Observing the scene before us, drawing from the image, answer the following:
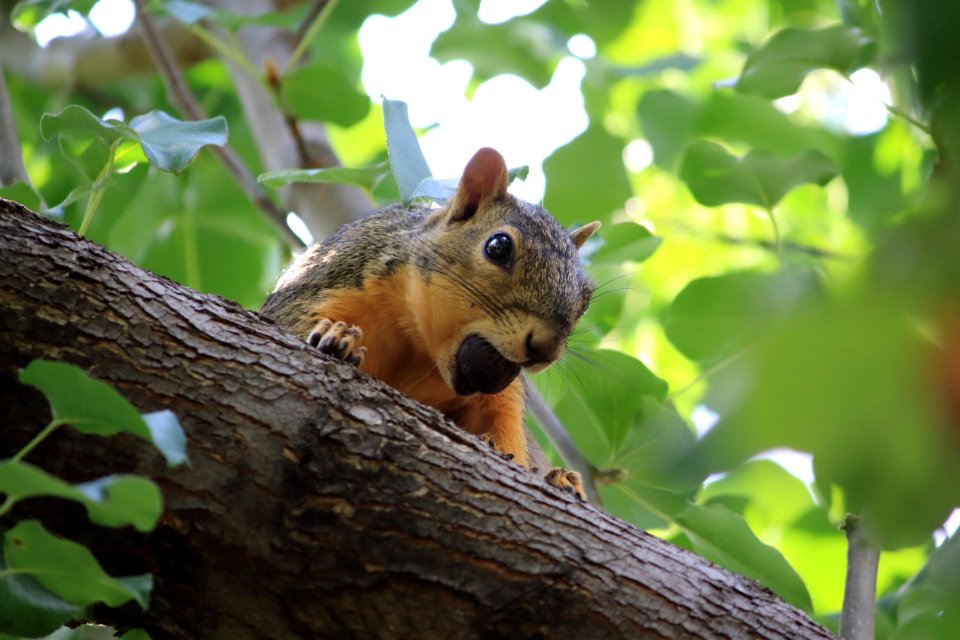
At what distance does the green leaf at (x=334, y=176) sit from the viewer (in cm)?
296

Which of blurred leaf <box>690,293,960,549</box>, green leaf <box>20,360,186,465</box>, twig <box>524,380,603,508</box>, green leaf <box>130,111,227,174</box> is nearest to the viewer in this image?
blurred leaf <box>690,293,960,549</box>

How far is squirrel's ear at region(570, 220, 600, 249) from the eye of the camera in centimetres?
367

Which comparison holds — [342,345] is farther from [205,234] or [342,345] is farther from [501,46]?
[501,46]

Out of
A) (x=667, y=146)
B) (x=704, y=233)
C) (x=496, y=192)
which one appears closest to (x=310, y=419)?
(x=496, y=192)

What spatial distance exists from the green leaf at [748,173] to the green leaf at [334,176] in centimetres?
102

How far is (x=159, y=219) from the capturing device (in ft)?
12.7

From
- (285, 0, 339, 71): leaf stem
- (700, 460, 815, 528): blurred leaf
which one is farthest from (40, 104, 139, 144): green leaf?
(700, 460, 815, 528): blurred leaf

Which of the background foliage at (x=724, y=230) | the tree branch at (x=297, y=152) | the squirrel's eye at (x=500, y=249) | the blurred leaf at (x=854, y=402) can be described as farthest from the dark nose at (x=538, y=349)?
the blurred leaf at (x=854, y=402)

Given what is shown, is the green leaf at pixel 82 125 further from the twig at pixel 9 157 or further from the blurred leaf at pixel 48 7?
the blurred leaf at pixel 48 7

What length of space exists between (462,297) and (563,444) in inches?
24.3

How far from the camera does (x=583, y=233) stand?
3717 mm

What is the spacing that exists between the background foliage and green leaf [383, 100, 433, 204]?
1.7 inches

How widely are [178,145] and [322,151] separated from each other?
183cm

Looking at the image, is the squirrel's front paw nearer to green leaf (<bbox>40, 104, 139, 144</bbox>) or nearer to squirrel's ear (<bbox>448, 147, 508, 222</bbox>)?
green leaf (<bbox>40, 104, 139, 144</bbox>)
